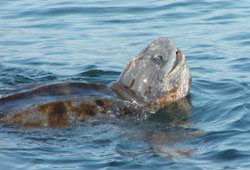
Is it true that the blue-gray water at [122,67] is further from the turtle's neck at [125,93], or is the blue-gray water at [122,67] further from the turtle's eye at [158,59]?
the turtle's eye at [158,59]

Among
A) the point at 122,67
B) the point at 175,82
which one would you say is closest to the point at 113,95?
the point at 175,82

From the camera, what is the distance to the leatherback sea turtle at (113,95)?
18.3 feet

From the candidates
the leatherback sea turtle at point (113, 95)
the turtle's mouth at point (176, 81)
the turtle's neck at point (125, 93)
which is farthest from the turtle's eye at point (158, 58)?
the turtle's neck at point (125, 93)

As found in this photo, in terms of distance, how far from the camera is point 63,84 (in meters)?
6.05

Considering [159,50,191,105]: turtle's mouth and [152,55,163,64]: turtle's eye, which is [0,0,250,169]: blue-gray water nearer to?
[159,50,191,105]: turtle's mouth

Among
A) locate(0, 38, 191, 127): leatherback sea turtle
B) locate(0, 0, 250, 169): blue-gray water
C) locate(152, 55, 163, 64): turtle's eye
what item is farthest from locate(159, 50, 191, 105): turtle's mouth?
locate(0, 0, 250, 169): blue-gray water

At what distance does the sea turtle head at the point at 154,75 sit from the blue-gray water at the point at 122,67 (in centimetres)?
37

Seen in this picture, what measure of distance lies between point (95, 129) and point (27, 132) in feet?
2.63

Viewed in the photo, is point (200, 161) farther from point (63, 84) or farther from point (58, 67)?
point (58, 67)

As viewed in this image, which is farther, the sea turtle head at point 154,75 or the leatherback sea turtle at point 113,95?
the sea turtle head at point 154,75

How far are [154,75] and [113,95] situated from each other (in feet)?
2.11

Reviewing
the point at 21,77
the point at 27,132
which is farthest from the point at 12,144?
the point at 21,77

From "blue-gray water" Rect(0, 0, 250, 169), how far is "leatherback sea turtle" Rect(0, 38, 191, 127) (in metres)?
0.15

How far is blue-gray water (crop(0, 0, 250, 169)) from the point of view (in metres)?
5.02
